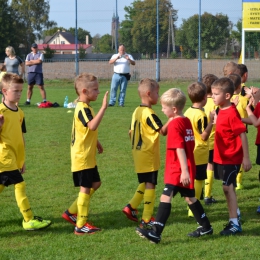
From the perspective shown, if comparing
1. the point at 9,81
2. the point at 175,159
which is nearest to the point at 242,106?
the point at 175,159

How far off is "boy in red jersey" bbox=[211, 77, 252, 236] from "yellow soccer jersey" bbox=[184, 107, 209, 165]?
454 mm

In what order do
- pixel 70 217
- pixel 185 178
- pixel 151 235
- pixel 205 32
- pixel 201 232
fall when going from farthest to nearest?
pixel 205 32 → pixel 70 217 → pixel 201 232 → pixel 151 235 → pixel 185 178

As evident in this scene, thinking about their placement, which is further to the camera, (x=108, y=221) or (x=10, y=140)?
(x=108, y=221)

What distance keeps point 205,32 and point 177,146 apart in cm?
2628

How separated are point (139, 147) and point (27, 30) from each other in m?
51.1

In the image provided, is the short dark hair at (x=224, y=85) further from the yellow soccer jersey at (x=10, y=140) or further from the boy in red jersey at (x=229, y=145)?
the yellow soccer jersey at (x=10, y=140)

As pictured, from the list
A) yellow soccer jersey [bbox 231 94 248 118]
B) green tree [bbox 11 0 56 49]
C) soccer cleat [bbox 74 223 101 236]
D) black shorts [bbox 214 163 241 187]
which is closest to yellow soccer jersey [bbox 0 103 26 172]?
soccer cleat [bbox 74 223 101 236]

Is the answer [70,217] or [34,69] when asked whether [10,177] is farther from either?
[34,69]

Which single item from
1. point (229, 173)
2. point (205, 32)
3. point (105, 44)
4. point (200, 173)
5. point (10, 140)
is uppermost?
point (205, 32)

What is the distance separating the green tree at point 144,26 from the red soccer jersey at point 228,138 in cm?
2602

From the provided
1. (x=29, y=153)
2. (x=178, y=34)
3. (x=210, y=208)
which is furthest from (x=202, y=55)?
(x=210, y=208)

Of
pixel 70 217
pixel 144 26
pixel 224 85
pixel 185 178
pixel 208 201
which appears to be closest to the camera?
pixel 185 178

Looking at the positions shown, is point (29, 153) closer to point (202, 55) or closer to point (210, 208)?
point (210, 208)

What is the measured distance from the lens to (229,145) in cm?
535
